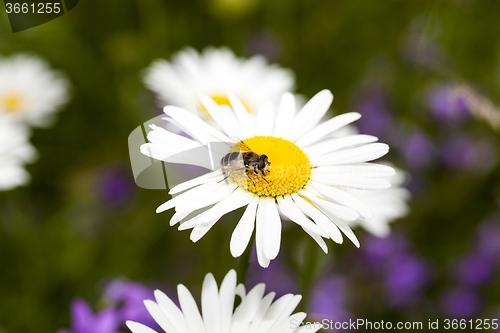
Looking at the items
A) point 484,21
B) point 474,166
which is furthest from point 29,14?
point 484,21

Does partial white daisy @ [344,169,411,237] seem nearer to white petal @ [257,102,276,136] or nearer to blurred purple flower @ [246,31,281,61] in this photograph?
white petal @ [257,102,276,136]

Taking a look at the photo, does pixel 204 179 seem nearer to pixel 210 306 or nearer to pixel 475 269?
pixel 210 306

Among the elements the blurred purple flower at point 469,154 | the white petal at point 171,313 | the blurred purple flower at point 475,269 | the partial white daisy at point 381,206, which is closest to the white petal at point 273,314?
the white petal at point 171,313

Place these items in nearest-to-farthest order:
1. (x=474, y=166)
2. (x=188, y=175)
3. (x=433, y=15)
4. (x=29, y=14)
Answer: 1. (x=188, y=175)
2. (x=433, y=15)
3. (x=29, y=14)
4. (x=474, y=166)

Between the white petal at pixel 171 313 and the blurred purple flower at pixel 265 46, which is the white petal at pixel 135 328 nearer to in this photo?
the white petal at pixel 171 313

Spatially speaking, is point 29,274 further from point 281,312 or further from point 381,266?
point 381,266

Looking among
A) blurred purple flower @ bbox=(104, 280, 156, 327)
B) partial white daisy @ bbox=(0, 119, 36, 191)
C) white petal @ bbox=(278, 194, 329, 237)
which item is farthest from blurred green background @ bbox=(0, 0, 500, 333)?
partial white daisy @ bbox=(0, 119, 36, 191)
